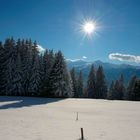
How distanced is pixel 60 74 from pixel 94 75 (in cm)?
1923

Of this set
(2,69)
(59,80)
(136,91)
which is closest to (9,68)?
(2,69)

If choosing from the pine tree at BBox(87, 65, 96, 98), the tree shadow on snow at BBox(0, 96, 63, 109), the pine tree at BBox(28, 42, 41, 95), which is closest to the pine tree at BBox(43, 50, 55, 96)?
Answer: the pine tree at BBox(28, 42, 41, 95)

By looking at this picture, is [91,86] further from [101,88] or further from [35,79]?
[35,79]

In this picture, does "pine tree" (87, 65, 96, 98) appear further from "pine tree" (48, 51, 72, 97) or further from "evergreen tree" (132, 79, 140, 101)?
"pine tree" (48, 51, 72, 97)

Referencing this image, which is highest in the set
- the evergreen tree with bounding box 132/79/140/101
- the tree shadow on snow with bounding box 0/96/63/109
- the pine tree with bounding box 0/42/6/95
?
the pine tree with bounding box 0/42/6/95

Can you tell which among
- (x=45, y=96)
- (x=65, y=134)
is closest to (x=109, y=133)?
(x=65, y=134)

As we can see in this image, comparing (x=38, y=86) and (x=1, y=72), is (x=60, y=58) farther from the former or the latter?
(x=1, y=72)

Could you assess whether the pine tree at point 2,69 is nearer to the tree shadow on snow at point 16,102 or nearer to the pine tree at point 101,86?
the tree shadow on snow at point 16,102

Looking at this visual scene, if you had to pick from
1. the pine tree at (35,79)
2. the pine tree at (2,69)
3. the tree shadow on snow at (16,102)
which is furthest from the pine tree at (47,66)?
the pine tree at (2,69)

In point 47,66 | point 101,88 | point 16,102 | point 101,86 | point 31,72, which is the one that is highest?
point 47,66

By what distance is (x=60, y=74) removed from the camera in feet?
134

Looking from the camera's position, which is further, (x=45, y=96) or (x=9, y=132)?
(x=45, y=96)

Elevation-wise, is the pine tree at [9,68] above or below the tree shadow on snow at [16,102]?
above

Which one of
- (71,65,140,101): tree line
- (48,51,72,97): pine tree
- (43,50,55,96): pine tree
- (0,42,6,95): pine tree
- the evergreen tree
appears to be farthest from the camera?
(71,65,140,101): tree line
